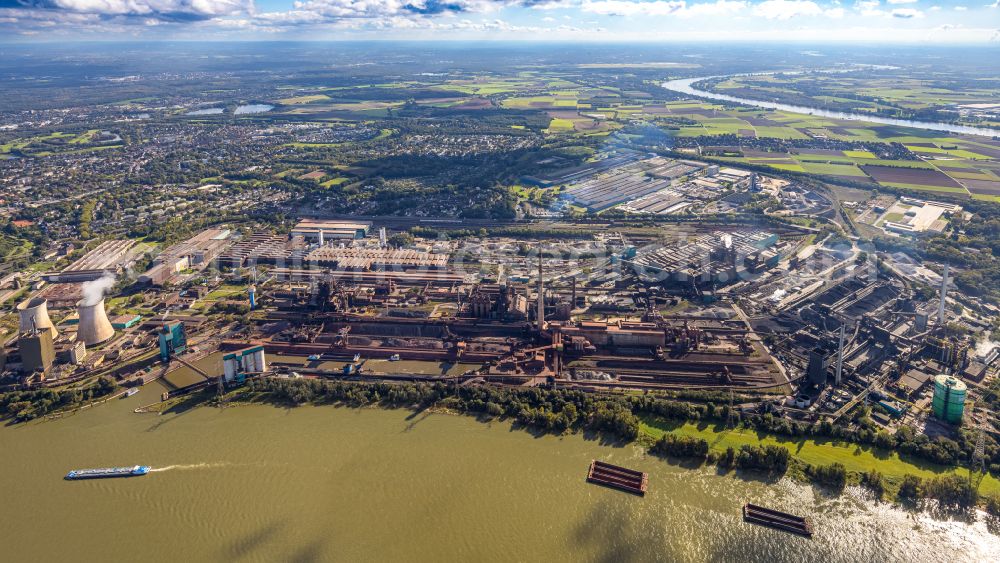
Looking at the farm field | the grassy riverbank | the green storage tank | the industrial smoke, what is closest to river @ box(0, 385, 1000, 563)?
the grassy riverbank

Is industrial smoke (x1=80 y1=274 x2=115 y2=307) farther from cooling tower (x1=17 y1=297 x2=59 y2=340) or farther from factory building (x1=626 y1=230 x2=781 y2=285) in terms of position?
factory building (x1=626 y1=230 x2=781 y2=285)

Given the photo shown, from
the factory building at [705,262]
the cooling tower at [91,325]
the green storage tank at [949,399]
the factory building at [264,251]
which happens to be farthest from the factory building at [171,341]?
the green storage tank at [949,399]

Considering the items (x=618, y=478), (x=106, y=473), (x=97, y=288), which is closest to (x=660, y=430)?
(x=618, y=478)

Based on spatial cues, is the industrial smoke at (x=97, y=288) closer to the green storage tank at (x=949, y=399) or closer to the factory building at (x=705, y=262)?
the factory building at (x=705, y=262)

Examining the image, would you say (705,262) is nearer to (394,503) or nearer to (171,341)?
(394,503)

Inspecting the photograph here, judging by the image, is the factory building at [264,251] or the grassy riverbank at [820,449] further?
the factory building at [264,251]

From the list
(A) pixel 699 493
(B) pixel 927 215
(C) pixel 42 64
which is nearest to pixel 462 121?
(B) pixel 927 215

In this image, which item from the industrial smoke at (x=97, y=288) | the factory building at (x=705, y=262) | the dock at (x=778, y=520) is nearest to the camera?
the dock at (x=778, y=520)
